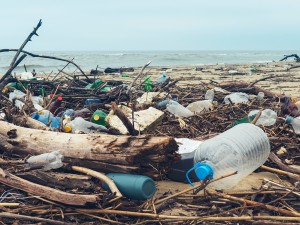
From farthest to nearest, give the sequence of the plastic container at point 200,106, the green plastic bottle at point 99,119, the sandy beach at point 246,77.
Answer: the sandy beach at point 246,77
the plastic container at point 200,106
the green plastic bottle at point 99,119

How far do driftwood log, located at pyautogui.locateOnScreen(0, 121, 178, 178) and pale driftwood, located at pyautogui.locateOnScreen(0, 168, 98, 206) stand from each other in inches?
11.7

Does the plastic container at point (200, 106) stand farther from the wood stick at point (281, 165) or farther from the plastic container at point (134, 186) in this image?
the plastic container at point (134, 186)

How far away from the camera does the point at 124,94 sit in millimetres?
4844

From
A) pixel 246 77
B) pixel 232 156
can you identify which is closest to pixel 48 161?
pixel 232 156

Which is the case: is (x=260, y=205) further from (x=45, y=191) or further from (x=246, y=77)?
(x=246, y=77)

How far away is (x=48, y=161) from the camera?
2.34 meters

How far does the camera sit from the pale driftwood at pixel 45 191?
6.48 ft

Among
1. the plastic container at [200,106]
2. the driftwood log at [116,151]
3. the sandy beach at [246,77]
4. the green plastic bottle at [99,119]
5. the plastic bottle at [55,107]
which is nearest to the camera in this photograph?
the driftwood log at [116,151]

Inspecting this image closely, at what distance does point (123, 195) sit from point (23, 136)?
0.89 m

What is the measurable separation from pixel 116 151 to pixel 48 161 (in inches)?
16.4

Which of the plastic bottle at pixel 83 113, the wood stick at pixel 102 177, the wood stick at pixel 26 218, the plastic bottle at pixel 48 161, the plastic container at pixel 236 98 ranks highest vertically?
the plastic container at pixel 236 98

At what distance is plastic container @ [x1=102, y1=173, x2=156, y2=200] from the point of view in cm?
206

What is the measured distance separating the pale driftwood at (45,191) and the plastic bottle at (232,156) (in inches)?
23.5

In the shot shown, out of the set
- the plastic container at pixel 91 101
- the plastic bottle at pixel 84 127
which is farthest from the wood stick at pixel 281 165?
the plastic container at pixel 91 101
